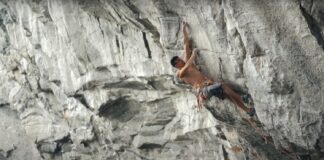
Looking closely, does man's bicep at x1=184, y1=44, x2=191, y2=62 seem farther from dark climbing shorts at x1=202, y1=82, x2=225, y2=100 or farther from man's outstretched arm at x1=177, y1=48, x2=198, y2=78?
dark climbing shorts at x1=202, y1=82, x2=225, y2=100

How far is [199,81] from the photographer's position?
11.2 m

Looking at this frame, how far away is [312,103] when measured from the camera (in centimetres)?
963

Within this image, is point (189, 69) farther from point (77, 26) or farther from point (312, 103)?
point (77, 26)

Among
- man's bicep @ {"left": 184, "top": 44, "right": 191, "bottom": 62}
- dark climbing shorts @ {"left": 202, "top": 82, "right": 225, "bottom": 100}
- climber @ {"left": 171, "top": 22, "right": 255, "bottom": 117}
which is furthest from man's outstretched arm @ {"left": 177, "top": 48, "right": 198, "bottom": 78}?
dark climbing shorts @ {"left": 202, "top": 82, "right": 225, "bottom": 100}

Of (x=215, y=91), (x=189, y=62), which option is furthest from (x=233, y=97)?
(x=189, y=62)

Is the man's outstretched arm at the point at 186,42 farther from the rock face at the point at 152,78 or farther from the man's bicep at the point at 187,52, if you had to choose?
the rock face at the point at 152,78

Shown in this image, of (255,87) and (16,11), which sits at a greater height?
(16,11)

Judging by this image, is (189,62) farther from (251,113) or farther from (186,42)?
(251,113)

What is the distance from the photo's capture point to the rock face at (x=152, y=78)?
9414 mm

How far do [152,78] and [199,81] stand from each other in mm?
3518

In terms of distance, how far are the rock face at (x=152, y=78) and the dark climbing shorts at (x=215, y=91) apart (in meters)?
0.40

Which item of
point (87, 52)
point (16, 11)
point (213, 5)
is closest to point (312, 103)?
point (213, 5)

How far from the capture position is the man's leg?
425 inches

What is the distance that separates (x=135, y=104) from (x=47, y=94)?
17.4ft
